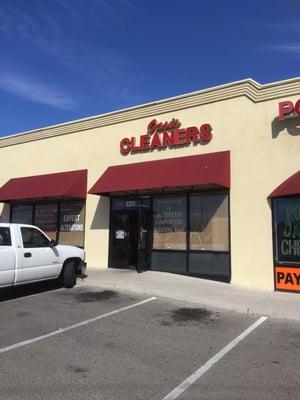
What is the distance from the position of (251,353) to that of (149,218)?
920 cm

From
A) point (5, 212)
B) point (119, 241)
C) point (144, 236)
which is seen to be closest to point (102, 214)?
point (119, 241)

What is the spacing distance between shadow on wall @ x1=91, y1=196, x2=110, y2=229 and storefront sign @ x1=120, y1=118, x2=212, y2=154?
203cm

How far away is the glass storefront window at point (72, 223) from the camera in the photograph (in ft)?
58.0

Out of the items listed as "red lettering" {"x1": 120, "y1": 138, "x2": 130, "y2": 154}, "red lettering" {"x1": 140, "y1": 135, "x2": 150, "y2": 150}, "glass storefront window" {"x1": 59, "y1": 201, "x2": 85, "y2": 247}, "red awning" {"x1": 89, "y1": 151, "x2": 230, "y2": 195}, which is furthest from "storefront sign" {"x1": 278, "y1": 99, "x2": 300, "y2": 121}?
"glass storefront window" {"x1": 59, "y1": 201, "x2": 85, "y2": 247}

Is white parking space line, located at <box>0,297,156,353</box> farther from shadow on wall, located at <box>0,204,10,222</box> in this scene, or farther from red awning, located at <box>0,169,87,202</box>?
shadow on wall, located at <box>0,204,10,222</box>

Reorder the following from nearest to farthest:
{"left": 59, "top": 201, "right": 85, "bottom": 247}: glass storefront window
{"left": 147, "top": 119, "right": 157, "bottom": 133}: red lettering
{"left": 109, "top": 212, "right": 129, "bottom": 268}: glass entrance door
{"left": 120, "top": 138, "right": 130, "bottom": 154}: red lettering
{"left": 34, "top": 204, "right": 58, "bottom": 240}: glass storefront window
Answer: {"left": 147, "top": 119, "right": 157, "bottom": 133}: red lettering → {"left": 109, "top": 212, "right": 129, "bottom": 268}: glass entrance door → {"left": 120, "top": 138, "right": 130, "bottom": 154}: red lettering → {"left": 59, "top": 201, "right": 85, "bottom": 247}: glass storefront window → {"left": 34, "top": 204, "right": 58, "bottom": 240}: glass storefront window

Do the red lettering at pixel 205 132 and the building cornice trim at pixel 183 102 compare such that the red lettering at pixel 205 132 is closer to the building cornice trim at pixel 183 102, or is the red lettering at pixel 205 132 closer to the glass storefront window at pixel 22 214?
the building cornice trim at pixel 183 102

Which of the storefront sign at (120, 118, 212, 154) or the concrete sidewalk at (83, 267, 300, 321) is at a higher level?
the storefront sign at (120, 118, 212, 154)

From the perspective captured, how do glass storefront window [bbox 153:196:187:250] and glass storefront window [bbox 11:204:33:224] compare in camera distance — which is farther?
glass storefront window [bbox 11:204:33:224]

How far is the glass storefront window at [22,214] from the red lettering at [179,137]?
8054mm

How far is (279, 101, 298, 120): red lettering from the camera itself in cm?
1263

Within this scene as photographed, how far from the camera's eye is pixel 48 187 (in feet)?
58.6

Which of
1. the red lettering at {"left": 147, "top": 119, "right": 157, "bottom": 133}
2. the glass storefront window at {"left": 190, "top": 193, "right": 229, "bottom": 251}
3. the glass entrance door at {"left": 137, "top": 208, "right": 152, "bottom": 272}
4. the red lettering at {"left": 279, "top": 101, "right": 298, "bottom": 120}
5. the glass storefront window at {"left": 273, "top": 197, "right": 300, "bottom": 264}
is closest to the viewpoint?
the glass storefront window at {"left": 273, "top": 197, "right": 300, "bottom": 264}

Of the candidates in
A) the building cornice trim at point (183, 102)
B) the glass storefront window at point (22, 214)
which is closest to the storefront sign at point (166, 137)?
the building cornice trim at point (183, 102)
